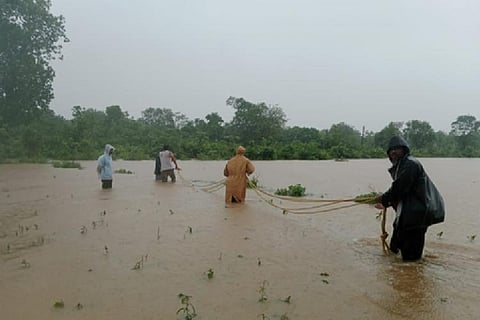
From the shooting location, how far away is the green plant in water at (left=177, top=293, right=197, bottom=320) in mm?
3929

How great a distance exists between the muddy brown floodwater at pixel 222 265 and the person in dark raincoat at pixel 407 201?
0.28 meters

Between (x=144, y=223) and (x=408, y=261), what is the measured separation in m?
4.54

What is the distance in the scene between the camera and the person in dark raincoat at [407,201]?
559 cm

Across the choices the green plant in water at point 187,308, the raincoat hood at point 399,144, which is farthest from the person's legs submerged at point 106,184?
the green plant in water at point 187,308

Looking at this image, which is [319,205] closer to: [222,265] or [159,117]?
[222,265]

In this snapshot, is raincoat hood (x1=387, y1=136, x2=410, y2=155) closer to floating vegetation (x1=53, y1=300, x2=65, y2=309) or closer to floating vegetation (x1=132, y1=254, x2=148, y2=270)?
floating vegetation (x1=132, y1=254, x2=148, y2=270)

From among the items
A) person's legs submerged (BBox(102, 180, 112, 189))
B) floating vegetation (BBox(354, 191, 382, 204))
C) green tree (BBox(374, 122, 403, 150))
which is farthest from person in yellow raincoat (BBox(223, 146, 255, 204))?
green tree (BBox(374, 122, 403, 150))

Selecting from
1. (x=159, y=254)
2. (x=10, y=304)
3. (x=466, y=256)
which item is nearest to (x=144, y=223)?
(x=159, y=254)

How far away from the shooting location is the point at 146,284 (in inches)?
187

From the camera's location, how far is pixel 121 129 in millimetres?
46250

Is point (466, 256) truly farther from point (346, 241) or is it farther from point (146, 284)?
point (146, 284)

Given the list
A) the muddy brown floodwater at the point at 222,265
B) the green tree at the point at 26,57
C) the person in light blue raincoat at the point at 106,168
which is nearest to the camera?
the muddy brown floodwater at the point at 222,265

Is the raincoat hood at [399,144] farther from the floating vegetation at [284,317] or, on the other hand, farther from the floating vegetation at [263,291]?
the floating vegetation at [284,317]

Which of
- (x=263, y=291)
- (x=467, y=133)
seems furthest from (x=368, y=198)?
(x=467, y=133)
